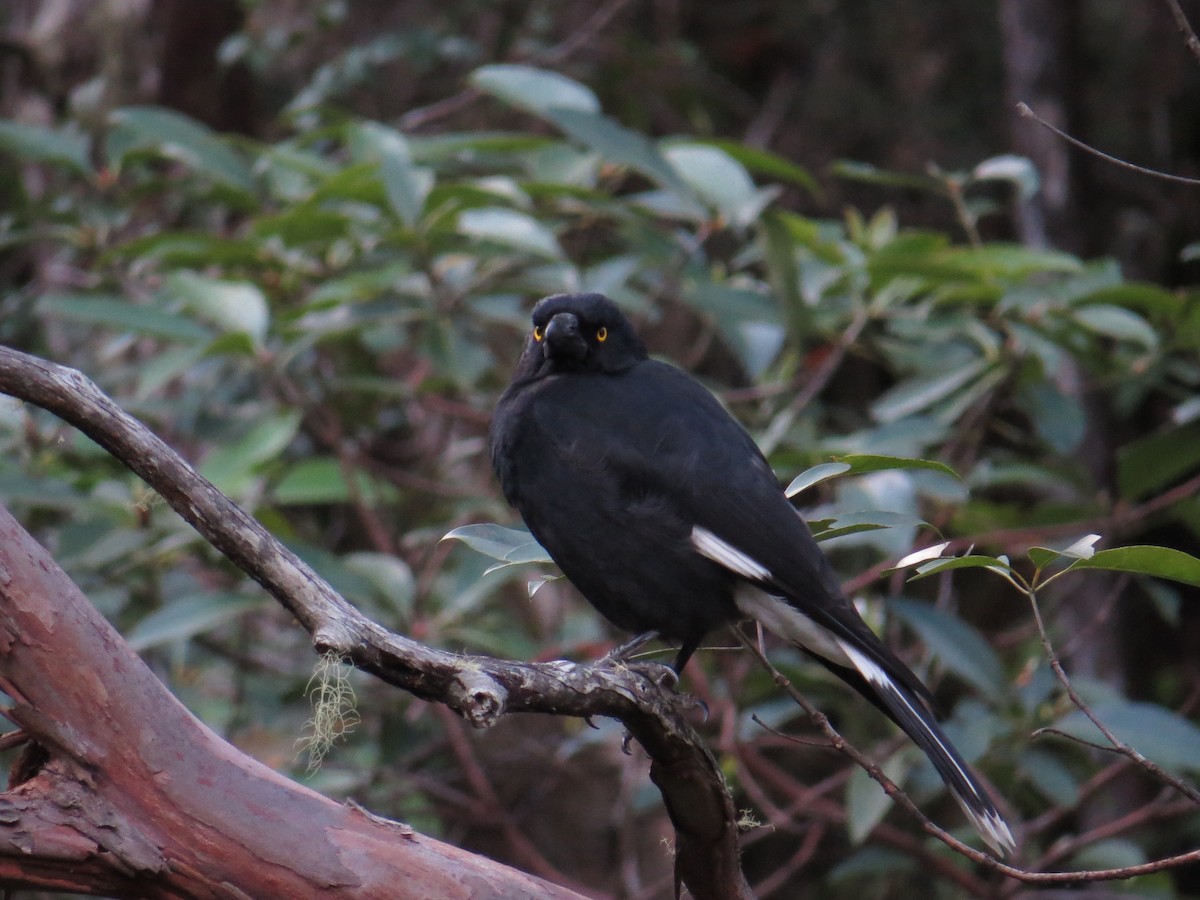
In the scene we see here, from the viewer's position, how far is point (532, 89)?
10.8ft

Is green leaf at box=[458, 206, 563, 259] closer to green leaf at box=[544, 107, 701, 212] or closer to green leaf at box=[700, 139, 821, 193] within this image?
green leaf at box=[544, 107, 701, 212]

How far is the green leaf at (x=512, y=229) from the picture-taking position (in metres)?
3.02

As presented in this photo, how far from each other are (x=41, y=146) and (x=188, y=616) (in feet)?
4.68

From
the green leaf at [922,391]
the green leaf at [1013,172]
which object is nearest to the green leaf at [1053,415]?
the green leaf at [922,391]

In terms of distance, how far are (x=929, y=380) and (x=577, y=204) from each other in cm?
105

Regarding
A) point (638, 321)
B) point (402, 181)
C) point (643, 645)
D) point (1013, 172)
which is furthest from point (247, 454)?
point (1013, 172)

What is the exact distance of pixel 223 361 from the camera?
3689 millimetres

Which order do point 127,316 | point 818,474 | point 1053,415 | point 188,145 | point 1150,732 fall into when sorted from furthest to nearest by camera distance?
1. point 188,145
2. point 1053,415
3. point 127,316
4. point 1150,732
5. point 818,474

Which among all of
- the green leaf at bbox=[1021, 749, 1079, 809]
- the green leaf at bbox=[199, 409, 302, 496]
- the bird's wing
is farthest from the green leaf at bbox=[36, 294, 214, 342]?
the green leaf at bbox=[1021, 749, 1079, 809]

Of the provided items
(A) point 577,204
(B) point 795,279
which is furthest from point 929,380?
(A) point 577,204

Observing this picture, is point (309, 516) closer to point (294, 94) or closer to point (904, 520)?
point (294, 94)

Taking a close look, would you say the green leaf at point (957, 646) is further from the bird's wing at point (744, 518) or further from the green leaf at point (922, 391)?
the bird's wing at point (744, 518)

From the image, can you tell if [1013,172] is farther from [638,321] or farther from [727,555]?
[727,555]

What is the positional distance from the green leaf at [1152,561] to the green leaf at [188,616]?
6.89 feet
